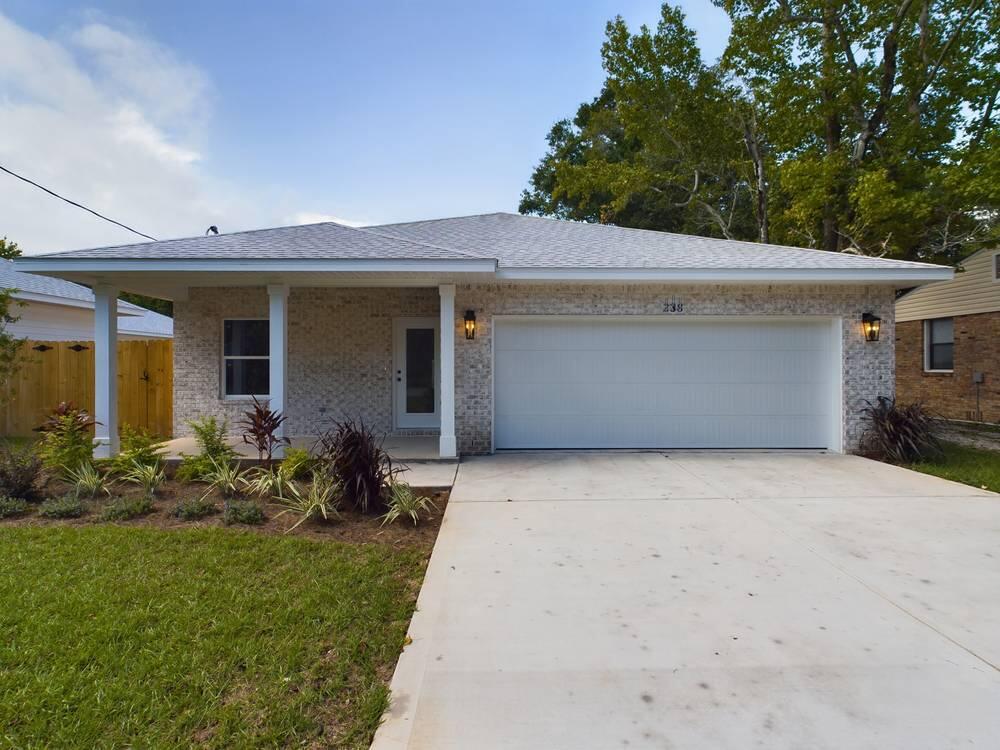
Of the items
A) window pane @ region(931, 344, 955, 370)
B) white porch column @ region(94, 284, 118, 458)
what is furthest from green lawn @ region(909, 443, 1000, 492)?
white porch column @ region(94, 284, 118, 458)

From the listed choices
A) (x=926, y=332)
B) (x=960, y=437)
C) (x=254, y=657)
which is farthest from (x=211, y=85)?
(x=926, y=332)

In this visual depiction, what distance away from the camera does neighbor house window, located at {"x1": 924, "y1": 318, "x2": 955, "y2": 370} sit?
43.6 feet

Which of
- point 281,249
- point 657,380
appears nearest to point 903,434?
point 657,380

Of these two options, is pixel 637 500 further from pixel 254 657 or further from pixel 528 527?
pixel 254 657

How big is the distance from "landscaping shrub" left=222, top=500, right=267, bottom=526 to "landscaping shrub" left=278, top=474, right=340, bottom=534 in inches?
7.6

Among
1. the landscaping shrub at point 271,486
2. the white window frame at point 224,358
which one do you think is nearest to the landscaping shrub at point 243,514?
the landscaping shrub at point 271,486

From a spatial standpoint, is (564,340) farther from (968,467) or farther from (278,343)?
(968,467)

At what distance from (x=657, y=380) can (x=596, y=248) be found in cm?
249

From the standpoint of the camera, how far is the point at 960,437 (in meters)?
10.4

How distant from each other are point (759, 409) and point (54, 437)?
959cm

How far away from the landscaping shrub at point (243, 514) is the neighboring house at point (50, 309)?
10.5 meters

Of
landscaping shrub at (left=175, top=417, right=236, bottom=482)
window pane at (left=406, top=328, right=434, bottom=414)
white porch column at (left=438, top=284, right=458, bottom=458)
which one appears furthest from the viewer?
window pane at (left=406, top=328, right=434, bottom=414)

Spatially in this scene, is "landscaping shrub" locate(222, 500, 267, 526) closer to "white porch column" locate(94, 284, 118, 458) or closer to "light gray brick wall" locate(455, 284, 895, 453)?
"light gray brick wall" locate(455, 284, 895, 453)

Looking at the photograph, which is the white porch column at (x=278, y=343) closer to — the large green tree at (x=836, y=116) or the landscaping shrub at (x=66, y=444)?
the landscaping shrub at (x=66, y=444)
